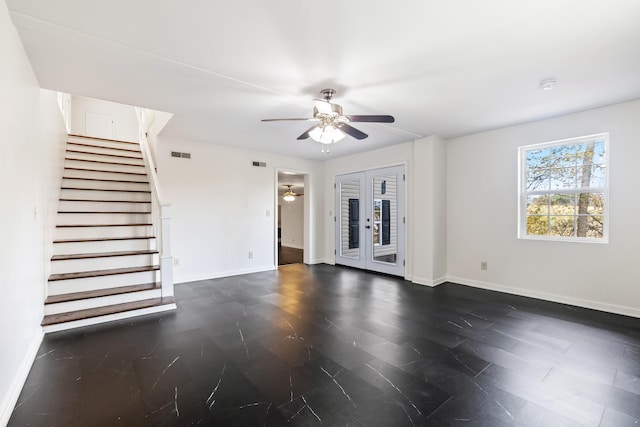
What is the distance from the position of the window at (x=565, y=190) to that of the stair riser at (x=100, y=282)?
5.19 m

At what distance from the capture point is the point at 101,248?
384 centimetres

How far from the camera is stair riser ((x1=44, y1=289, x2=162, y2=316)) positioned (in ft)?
10.1

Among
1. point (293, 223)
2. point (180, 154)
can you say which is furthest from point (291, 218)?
point (180, 154)

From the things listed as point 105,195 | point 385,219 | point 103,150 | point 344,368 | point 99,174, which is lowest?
point 344,368

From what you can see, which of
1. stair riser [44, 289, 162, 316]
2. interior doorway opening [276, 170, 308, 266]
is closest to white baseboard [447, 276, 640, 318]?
stair riser [44, 289, 162, 316]

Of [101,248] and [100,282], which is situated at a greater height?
[101,248]

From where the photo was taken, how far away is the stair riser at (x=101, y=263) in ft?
11.4

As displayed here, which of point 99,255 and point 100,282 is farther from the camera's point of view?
point 99,255

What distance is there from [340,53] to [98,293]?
3633mm

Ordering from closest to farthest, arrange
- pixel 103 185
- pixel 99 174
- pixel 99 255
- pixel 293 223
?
pixel 99 255, pixel 103 185, pixel 99 174, pixel 293 223

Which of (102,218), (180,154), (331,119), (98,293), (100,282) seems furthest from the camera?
(180,154)

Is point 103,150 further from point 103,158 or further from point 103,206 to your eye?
point 103,206

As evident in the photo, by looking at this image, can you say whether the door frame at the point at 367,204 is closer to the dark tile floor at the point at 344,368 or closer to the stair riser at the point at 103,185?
the dark tile floor at the point at 344,368

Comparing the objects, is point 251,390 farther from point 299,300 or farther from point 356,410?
point 299,300
